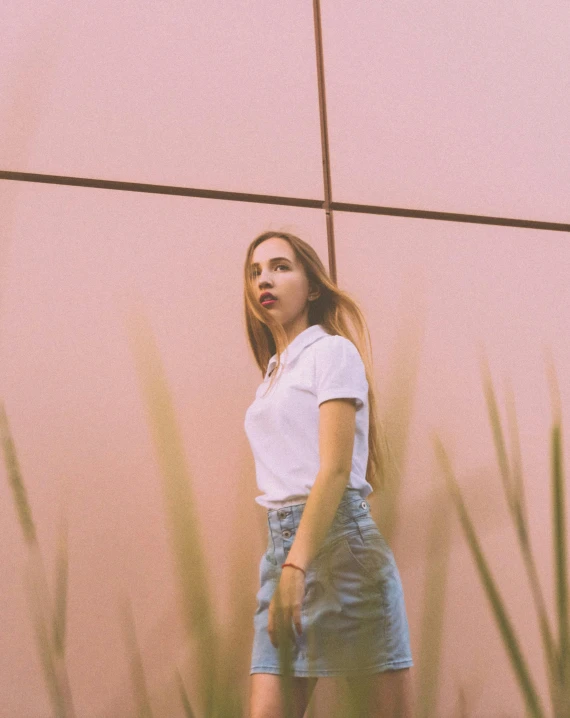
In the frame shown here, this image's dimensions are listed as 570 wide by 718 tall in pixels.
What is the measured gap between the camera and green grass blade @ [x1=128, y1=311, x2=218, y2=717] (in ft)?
0.91

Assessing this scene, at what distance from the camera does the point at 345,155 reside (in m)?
1.35

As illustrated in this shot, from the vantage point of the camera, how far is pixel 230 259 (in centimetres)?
123

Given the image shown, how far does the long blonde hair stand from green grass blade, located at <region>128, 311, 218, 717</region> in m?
0.75

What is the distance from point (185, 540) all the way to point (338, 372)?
2.27 feet

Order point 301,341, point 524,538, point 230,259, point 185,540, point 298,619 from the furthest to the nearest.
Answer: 1. point 230,259
2. point 301,341
3. point 298,619
4. point 524,538
5. point 185,540

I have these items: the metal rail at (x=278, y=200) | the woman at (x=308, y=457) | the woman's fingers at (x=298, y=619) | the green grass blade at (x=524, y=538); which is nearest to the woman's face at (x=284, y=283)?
the woman at (x=308, y=457)

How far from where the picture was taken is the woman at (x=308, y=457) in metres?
0.80

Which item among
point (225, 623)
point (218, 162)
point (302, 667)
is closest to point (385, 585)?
point (302, 667)

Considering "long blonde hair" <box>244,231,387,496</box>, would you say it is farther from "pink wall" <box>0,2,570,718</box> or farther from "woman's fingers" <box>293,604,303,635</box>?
"woman's fingers" <box>293,604,303,635</box>

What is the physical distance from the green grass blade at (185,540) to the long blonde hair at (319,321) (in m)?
0.75

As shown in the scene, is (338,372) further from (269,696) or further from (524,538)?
(524,538)

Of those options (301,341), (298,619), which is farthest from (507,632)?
(301,341)

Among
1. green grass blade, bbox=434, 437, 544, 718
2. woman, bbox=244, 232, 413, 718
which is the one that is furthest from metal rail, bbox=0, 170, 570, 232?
green grass blade, bbox=434, 437, 544, 718

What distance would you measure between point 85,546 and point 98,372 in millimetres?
260
